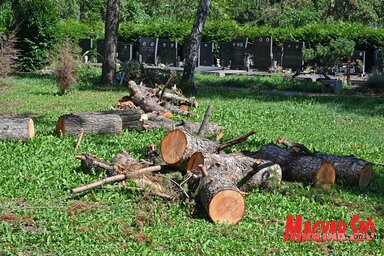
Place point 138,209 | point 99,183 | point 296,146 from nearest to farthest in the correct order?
point 138,209 → point 99,183 → point 296,146

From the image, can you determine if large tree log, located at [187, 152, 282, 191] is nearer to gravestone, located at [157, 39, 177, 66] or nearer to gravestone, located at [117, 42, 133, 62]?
gravestone, located at [157, 39, 177, 66]

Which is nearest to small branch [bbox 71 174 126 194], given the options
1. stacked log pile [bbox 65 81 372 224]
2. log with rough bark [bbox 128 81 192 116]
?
stacked log pile [bbox 65 81 372 224]

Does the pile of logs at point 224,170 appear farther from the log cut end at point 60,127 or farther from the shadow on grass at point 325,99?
the shadow on grass at point 325,99

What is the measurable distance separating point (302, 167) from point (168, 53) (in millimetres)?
24595

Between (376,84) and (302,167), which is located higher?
(376,84)

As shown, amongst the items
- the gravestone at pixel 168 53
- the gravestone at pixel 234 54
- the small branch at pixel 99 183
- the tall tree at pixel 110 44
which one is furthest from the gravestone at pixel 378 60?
the small branch at pixel 99 183

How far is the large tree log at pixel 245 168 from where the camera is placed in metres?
8.99

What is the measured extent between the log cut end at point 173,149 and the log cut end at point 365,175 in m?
2.37

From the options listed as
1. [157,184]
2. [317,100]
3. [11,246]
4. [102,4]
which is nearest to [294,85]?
[317,100]

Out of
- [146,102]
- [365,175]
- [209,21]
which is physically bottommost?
[365,175]

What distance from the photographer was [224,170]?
8859 mm

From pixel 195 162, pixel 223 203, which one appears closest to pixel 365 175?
pixel 195 162

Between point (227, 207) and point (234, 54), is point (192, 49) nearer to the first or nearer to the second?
point (234, 54)

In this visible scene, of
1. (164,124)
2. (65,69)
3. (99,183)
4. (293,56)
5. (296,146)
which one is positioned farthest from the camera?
(293,56)
